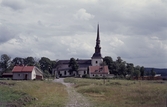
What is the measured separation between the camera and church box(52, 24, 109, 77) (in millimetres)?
123750

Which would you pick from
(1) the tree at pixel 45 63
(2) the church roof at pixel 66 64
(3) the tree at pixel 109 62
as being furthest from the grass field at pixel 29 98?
(2) the church roof at pixel 66 64

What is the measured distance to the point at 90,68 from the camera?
128375 millimetres

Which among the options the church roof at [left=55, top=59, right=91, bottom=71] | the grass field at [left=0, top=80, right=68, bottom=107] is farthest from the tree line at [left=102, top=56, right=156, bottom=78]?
the grass field at [left=0, top=80, right=68, bottom=107]

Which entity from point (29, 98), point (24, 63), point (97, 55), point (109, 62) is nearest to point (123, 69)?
point (109, 62)

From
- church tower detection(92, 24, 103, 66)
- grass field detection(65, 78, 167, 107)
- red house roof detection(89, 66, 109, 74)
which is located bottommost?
grass field detection(65, 78, 167, 107)

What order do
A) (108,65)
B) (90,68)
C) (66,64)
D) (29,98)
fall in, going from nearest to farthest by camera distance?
1. (29,98)
2. (90,68)
3. (108,65)
4. (66,64)

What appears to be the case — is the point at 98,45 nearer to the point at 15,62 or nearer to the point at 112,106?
the point at 15,62

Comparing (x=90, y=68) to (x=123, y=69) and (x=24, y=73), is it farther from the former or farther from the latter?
(x=24, y=73)

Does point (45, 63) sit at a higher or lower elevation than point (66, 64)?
higher

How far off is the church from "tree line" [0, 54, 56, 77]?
4640 mm

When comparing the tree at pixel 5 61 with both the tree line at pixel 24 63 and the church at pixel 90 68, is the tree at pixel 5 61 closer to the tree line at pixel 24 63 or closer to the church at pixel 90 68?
the tree line at pixel 24 63

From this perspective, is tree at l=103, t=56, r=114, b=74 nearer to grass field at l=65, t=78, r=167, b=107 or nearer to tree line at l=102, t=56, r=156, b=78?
tree line at l=102, t=56, r=156, b=78

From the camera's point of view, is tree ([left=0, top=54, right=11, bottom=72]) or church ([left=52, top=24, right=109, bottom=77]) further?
church ([left=52, top=24, right=109, bottom=77])

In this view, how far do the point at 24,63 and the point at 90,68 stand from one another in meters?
29.2
